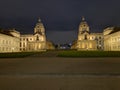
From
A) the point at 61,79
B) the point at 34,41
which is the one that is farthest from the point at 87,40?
the point at 61,79

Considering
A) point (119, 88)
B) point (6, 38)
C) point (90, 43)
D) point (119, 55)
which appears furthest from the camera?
point (90, 43)

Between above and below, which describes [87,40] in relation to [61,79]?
above

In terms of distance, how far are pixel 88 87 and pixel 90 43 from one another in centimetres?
10155

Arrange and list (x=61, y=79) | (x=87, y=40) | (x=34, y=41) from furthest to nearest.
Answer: (x=34, y=41) < (x=87, y=40) < (x=61, y=79)

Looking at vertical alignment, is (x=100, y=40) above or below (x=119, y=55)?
above

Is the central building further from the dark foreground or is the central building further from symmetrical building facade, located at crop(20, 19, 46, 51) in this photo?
the dark foreground

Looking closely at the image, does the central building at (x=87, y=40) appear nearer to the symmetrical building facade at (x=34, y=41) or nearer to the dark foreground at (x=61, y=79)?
the symmetrical building facade at (x=34, y=41)

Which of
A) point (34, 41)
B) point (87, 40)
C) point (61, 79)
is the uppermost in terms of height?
point (87, 40)

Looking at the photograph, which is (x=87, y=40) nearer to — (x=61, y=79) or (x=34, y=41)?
(x=34, y=41)

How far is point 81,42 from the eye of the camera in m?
109

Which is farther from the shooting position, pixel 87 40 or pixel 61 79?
pixel 87 40

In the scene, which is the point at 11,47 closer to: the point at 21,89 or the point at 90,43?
the point at 90,43

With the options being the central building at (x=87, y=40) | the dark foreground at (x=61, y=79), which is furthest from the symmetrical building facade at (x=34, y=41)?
the dark foreground at (x=61, y=79)

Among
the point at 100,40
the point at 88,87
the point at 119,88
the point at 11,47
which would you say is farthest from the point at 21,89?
the point at 100,40
